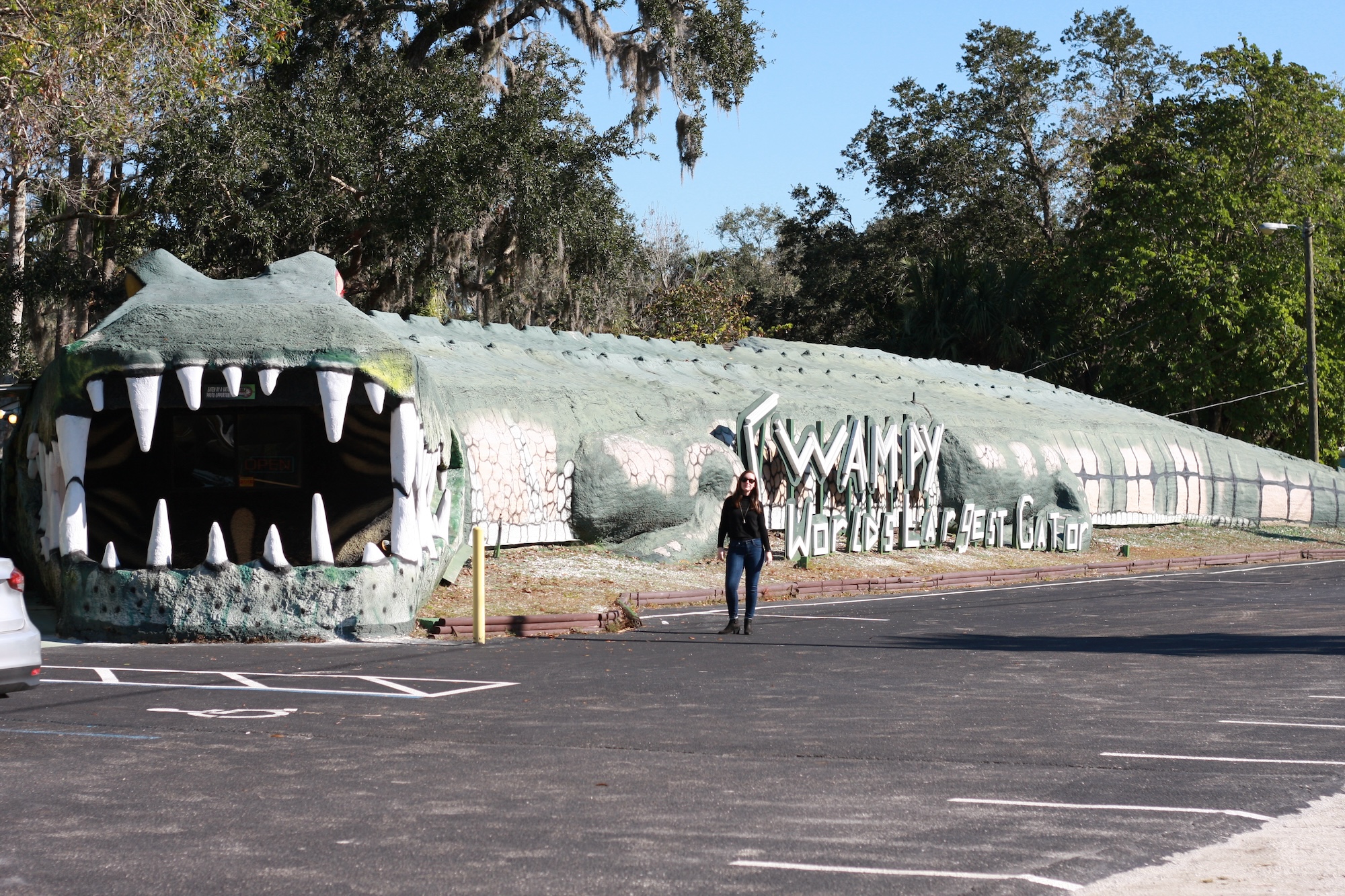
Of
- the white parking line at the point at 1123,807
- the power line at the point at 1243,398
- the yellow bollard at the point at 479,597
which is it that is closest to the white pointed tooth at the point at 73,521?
the yellow bollard at the point at 479,597

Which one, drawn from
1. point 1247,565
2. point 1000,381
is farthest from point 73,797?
point 1000,381

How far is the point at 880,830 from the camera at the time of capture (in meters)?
5.38

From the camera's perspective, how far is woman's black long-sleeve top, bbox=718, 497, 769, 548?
13211 mm

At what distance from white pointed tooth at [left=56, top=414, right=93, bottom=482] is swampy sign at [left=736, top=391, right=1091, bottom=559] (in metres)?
11.1

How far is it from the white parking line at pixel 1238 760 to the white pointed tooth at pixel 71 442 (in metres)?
8.59

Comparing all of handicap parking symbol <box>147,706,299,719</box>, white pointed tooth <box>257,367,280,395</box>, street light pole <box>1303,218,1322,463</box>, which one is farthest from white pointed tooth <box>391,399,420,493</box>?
street light pole <box>1303,218,1322,463</box>

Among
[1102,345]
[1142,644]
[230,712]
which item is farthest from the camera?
[1102,345]

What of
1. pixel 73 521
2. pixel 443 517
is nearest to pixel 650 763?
pixel 73 521

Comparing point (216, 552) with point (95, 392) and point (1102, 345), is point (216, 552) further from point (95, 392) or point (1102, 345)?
point (1102, 345)

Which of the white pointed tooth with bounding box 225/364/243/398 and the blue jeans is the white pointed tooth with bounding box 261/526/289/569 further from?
the blue jeans

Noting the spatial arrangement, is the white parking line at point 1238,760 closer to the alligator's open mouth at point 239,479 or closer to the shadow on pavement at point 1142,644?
the shadow on pavement at point 1142,644

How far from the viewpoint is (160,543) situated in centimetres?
1189

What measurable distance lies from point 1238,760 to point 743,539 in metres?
6.80

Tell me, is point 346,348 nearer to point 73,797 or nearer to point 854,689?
point 854,689
